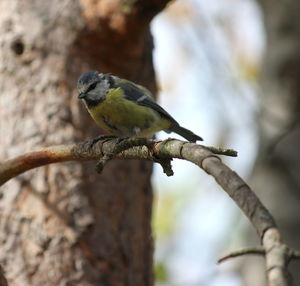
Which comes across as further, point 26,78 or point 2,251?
point 26,78

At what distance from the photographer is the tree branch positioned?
4.29ft

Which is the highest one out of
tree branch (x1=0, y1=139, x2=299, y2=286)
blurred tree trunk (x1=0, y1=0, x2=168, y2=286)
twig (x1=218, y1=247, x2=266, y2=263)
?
blurred tree trunk (x1=0, y1=0, x2=168, y2=286)

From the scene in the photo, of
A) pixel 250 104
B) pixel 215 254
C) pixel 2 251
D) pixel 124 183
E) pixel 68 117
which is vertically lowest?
pixel 2 251

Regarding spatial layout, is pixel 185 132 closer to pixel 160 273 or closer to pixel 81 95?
pixel 81 95

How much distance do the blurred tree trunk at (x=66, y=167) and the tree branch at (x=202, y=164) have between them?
0.76m

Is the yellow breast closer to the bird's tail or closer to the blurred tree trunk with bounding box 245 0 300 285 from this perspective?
the bird's tail

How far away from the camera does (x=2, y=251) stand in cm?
321

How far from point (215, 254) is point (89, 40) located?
412 centimetres

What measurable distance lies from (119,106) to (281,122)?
179 cm

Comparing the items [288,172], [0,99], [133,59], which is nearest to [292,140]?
[288,172]

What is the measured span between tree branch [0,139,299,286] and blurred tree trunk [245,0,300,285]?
Result: 2365 mm

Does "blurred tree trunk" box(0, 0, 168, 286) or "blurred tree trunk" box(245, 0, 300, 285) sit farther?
"blurred tree trunk" box(245, 0, 300, 285)

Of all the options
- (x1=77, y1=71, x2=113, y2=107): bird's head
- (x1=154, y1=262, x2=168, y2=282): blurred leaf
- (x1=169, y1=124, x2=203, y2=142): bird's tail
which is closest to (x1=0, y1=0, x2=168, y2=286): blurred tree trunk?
(x1=77, y1=71, x2=113, y2=107): bird's head

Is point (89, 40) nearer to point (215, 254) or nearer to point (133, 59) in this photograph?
point (133, 59)
